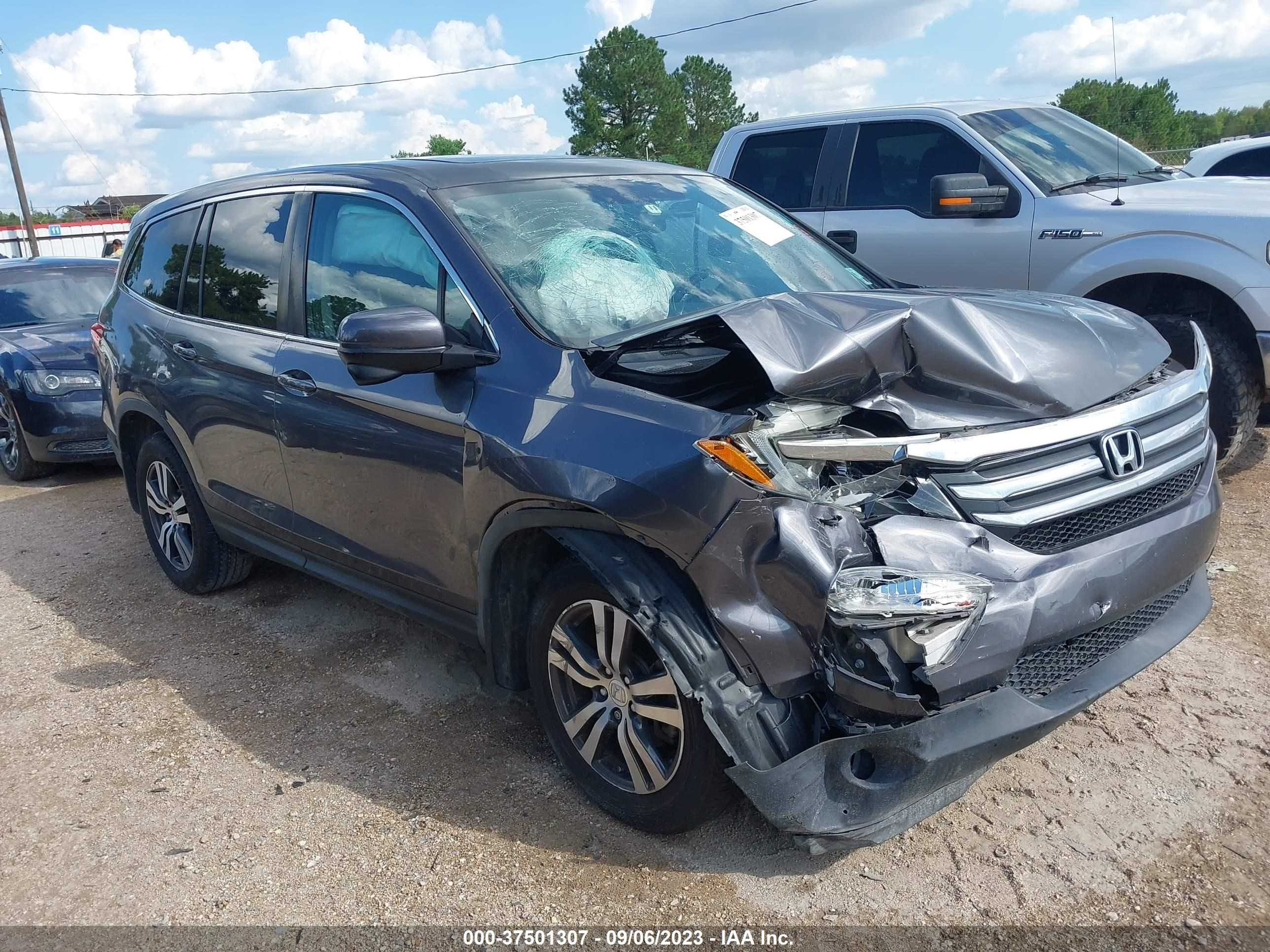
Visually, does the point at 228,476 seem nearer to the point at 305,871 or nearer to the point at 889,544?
the point at 305,871

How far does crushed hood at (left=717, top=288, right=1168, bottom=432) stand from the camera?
100 inches

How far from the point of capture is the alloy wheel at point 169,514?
500 cm

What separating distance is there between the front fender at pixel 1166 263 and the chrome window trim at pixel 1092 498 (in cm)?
215

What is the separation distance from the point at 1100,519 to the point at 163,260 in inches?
174

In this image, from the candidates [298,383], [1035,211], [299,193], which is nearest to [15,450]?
[299,193]

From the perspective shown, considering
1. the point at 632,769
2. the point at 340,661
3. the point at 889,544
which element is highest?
the point at 889,544

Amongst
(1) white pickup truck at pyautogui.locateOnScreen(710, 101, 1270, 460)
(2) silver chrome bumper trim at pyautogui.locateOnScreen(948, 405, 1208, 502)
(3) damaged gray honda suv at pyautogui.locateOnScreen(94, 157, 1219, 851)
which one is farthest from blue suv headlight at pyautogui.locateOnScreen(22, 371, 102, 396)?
(2) silver chrome bumper trim at pyautogui.locateOnScreen(948, 405, 1208, 502)

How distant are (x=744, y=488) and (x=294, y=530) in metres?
2.35

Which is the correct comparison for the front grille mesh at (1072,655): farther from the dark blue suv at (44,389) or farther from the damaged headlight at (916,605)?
the dark blue suv at (44,389)

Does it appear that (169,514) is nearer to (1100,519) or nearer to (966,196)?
(1100,519)

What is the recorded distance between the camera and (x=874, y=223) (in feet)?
21.1

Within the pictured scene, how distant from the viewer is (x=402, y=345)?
2963 millimetres

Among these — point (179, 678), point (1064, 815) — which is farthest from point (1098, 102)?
point (179, 678)

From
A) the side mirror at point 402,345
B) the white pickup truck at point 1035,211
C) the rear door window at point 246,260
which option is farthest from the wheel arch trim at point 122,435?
the white pickup truck at point 1035,211
